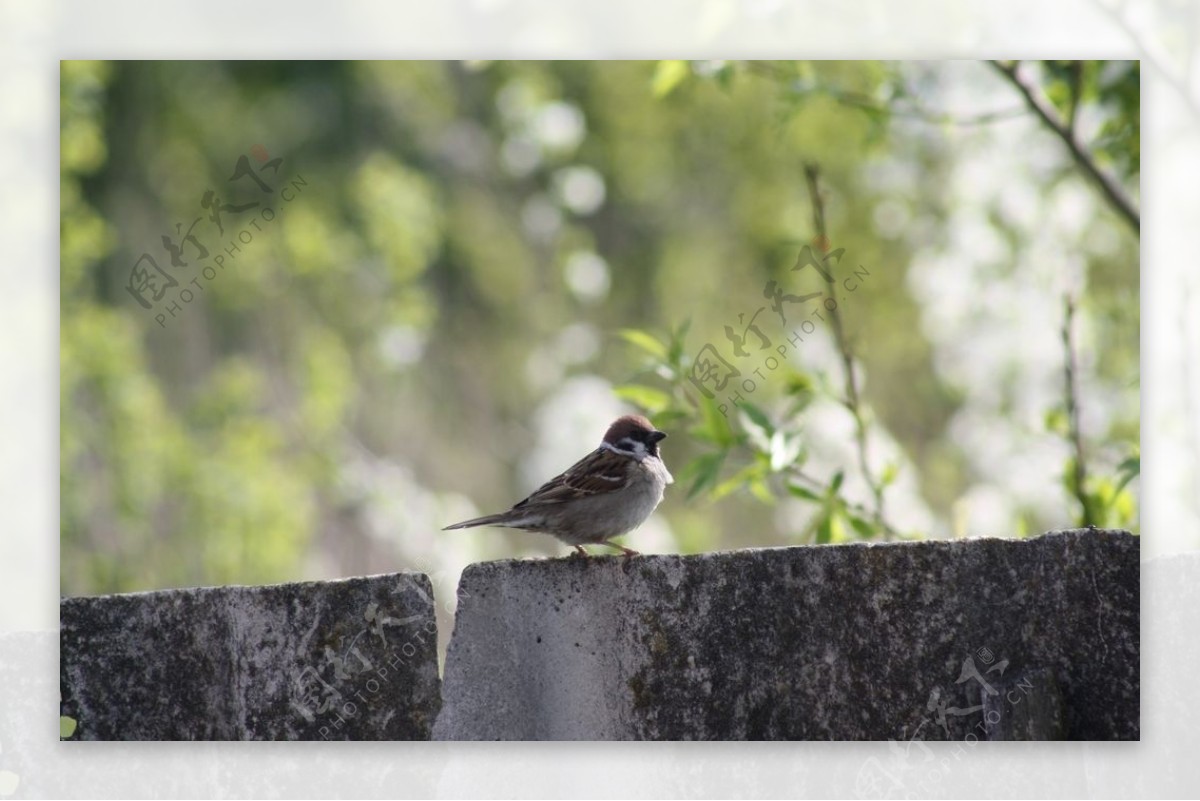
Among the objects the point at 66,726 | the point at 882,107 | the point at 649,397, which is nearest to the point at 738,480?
the point at 649,397

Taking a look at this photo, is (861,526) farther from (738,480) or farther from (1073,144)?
(1073,144)

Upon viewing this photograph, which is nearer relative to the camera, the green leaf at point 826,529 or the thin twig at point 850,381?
the green leaf at point 826,529

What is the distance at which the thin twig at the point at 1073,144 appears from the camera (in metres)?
3.68

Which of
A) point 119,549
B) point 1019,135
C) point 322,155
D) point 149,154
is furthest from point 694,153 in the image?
point 119,549

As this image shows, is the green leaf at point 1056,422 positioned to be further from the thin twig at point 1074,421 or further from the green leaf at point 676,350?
the green leaf at point 676,350

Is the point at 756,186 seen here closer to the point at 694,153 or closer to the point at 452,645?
the point at 694,153

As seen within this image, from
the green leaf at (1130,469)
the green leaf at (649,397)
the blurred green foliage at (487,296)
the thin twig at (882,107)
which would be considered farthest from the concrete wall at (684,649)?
the thin twig at (882,107)

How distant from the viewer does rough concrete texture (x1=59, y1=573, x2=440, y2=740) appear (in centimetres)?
308

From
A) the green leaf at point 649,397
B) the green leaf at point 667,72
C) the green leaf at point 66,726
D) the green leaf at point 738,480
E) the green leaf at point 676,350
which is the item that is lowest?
the green leaf at point 66,726

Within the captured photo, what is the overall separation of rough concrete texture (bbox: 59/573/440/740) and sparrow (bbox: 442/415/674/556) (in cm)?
33

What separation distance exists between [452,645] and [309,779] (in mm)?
609

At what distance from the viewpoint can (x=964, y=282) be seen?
484 centimetres

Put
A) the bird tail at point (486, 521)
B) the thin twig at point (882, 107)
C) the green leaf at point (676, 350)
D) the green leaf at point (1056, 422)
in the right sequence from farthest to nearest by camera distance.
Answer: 1. the green leaf at point (1056, 422)
2. the thin twig at point (882, 107)
3. the green leaf at point (676, 350)
4. the bird tail at point (486, 521)

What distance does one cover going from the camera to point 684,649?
300 cm
